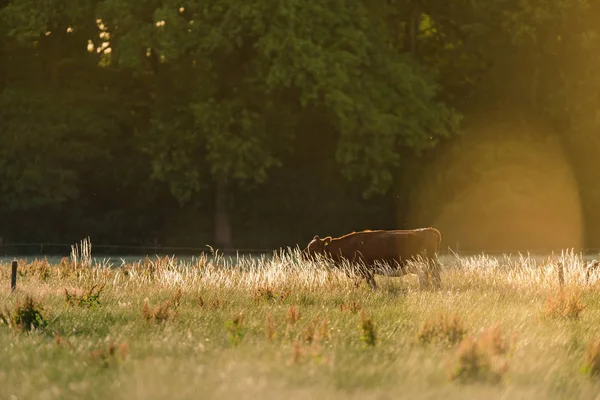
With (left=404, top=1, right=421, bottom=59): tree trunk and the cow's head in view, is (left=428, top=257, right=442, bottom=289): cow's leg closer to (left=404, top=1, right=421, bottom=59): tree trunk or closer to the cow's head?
the cow's head

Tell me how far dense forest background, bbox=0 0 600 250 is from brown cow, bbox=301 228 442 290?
13.2 m

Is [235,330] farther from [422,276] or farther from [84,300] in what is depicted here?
[422,276]

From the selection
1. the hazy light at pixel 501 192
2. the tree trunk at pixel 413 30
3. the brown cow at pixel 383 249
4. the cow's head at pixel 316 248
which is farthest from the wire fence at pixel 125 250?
the brown cow at pixel 383 249

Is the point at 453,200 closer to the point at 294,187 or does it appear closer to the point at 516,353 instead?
the point at 294,187

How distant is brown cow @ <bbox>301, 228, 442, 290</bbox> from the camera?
850 inches

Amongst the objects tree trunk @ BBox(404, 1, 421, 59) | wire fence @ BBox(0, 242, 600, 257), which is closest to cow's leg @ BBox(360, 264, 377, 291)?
wire fence @ BBox(0, 242, 600, 257)

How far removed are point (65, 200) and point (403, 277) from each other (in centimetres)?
1933

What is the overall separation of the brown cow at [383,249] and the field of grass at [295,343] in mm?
2453

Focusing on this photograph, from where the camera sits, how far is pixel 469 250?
42.3 meters

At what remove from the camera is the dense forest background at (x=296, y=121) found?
36438 mm

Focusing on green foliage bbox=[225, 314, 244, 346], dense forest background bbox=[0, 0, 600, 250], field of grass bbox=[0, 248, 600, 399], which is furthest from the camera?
dense forest background bbox=[0, 0, 600, 250]

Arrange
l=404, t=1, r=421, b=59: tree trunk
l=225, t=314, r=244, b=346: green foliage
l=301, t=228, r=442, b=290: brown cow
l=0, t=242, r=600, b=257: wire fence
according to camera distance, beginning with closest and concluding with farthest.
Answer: l=225, t=314, r=244, b=346: green foliage < l=301, t=228, r=442, b=290: brown cow < l=0, t=242, r=600, b=257: wire fence < l=404, t=1, r=421, b=59: tree trunk

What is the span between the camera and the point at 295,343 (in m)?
10.5

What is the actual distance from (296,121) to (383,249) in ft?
59.6
